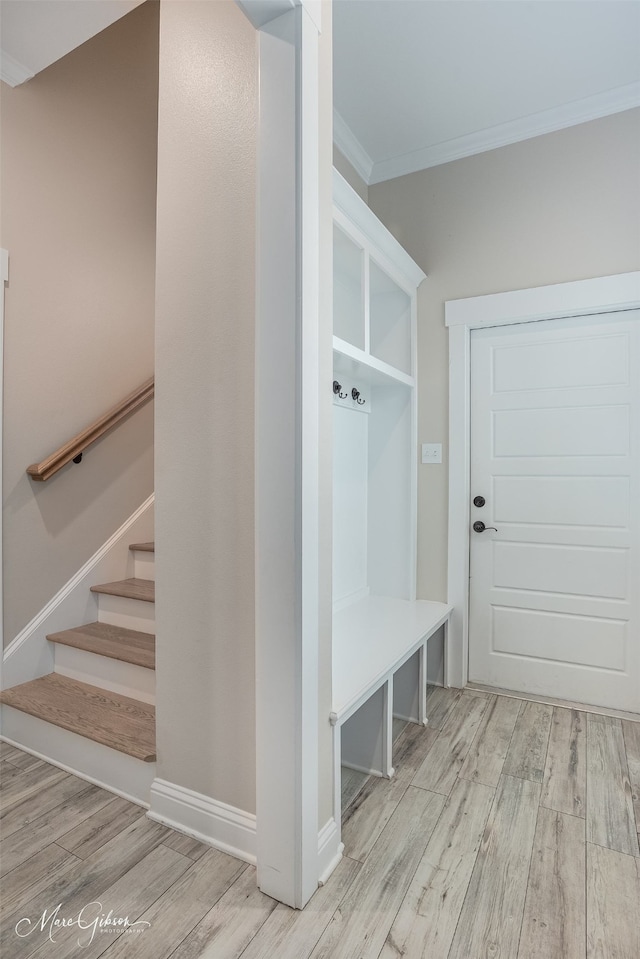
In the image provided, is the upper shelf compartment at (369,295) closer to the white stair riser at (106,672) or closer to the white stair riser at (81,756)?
the white stair riser at (106,672)

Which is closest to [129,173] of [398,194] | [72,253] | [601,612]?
[72,253]

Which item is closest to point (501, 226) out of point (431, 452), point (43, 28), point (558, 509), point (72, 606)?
point (431, 452)

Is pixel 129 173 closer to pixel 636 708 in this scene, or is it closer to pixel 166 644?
pixel 166 644

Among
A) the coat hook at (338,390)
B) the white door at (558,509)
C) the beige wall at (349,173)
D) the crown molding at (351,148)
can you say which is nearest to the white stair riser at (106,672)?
the coat hook at (338,390)

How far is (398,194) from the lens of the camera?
2.94 m

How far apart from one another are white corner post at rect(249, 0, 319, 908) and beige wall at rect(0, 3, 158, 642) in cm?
147

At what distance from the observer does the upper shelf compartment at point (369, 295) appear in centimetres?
207

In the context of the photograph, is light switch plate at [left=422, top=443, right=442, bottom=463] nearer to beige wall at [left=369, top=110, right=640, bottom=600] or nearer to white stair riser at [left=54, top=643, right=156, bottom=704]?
beige wall at [left=369, top=110, right=640, bottom=600]

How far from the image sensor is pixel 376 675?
1.76 meters

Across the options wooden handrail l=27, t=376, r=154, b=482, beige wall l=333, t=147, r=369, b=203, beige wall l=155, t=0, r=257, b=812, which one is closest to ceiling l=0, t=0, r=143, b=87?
beige wall l=155, t=0, r=257, b=812

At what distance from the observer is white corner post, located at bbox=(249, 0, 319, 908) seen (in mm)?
1287

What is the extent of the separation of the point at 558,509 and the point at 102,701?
2.27 m

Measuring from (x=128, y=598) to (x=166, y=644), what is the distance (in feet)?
2.88

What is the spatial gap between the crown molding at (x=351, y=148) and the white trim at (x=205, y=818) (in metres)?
2.97
